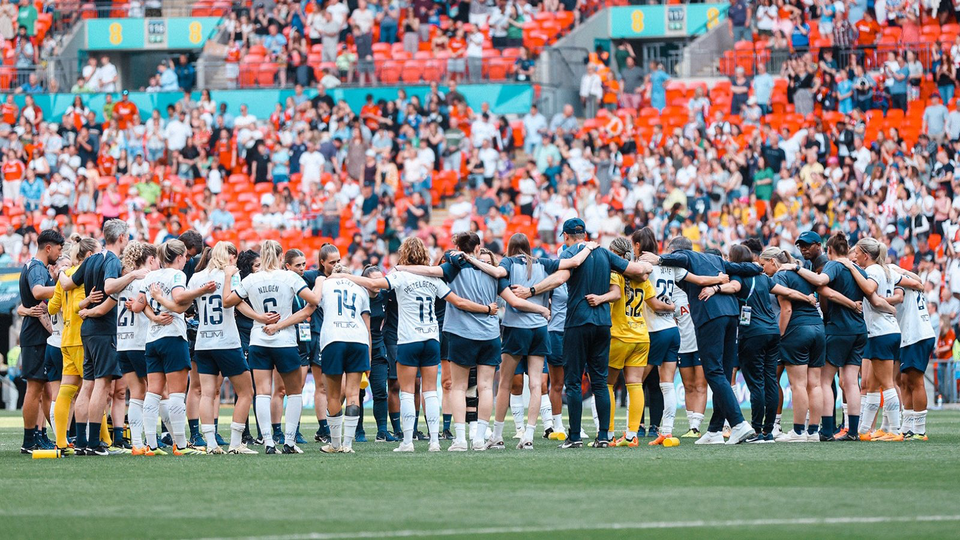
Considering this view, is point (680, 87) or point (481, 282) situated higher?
point (680, 87)

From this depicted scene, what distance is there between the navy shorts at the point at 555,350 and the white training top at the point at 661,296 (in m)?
1.32

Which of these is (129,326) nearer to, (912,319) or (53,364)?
(53,364)

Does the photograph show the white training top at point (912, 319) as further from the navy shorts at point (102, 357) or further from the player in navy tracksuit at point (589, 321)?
the navy shorts at point (102, 357)

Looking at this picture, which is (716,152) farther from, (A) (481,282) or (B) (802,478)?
(B) (802,478)

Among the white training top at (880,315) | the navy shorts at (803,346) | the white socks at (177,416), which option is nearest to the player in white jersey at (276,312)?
the white socks at (177,416)

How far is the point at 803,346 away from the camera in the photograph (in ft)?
49.2

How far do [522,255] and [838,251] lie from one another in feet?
10.6

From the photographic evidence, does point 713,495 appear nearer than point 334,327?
Yes

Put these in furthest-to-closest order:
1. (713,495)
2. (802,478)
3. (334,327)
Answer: (334,327), (802,478), (713,495)

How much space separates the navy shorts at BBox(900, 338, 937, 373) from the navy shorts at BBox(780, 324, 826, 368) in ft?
3.84

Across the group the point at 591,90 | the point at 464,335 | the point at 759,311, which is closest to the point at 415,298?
the point at 464,335

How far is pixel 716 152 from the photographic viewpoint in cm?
2939

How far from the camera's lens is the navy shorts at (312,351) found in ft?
54.5

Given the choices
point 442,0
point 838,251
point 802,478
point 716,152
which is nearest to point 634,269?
point 838,251
